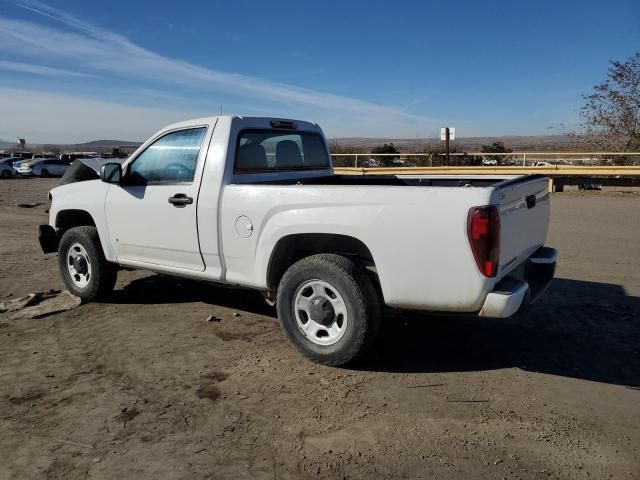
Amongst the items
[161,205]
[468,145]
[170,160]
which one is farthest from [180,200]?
[468,145]

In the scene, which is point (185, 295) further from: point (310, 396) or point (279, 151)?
point (310, 396)

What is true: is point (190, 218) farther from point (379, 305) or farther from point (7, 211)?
point (7, 211)

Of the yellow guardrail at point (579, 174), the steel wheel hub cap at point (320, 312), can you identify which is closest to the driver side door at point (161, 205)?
the steel wheel hub cap at point (320, 312)

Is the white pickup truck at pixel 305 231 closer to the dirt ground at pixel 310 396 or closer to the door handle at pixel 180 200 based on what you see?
the door handle at pixel 180 200

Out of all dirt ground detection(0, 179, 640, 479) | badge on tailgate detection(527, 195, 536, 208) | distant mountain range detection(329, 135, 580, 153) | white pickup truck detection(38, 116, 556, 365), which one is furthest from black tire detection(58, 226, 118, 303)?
distant mountain range detection(329, 135, 580, 153)

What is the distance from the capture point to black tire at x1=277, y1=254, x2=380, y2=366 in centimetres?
398

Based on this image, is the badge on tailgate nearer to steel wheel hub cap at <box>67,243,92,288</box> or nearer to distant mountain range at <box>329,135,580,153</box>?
steel wheel hub cap at <box>67,243,92,288</box>

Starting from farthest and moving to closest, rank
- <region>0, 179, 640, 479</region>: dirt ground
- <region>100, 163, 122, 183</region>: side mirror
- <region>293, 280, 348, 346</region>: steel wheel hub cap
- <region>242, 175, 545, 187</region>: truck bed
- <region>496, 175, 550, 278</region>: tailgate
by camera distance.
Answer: <region>100, 163, 122, 183</region>: side mirror, <region>242, 175, 545, 187</region>: truck bed, <region>293, 280, 348, 346</region>: steel wheel hub cap, <region>496, 175, 550, 278</region>: tailgate, <region>0, 179, 640, 479</region>: dirt ground

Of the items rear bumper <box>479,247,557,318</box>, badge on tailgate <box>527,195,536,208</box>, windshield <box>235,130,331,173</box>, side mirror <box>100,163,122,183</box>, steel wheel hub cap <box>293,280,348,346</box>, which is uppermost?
windshield <box>235,130,331,173</box>

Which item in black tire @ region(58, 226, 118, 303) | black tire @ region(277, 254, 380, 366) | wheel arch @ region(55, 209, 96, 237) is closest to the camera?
black tire @ region(277, 254, 380, 366)

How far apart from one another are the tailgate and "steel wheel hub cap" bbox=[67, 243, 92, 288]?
14.5 feet

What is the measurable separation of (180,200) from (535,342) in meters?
3.39

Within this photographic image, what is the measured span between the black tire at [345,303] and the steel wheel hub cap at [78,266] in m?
2.85

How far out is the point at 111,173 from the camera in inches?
212
